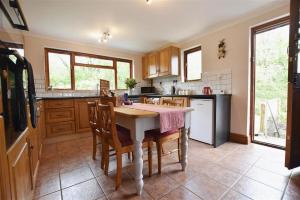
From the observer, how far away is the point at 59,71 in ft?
11.4

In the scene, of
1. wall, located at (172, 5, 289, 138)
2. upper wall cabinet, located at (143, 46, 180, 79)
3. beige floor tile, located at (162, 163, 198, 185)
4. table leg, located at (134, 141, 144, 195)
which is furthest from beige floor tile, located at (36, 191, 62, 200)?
upper wall cabinet, located at (143, 46, 180, 79)

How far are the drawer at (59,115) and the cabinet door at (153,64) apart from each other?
2.35 metres

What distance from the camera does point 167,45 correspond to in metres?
4.01

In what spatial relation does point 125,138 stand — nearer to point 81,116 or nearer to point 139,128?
point 139,128

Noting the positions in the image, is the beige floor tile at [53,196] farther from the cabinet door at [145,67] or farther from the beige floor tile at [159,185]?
the cabinet door at [145,67]

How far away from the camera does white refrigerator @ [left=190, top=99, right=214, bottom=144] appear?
2.58 meters

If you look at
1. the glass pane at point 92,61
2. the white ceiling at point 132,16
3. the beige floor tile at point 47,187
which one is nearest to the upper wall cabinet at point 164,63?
the white ceiling at point 132,16

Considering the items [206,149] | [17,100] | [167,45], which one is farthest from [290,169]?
[167,45]

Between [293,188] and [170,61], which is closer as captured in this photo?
[293,188]

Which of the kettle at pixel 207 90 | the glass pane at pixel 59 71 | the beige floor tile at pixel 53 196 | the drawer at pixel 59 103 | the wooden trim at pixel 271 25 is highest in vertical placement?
the wooden trim at pixel 271 25

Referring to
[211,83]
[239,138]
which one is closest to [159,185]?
[239,138]

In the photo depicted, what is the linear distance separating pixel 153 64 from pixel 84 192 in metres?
3.55

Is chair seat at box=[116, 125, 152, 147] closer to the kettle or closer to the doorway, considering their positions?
the kettle

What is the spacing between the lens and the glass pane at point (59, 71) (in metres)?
3.39
